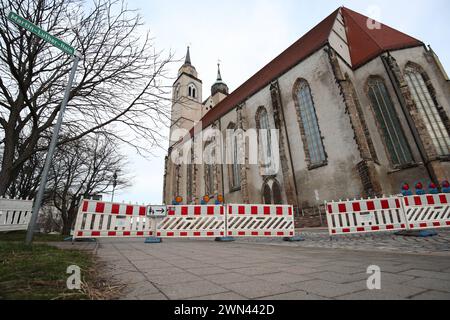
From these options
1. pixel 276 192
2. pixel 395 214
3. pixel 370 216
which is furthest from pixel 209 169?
pixel 395 214

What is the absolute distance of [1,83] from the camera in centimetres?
677

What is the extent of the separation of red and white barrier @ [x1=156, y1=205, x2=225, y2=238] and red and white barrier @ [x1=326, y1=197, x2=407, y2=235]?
3.61 meters

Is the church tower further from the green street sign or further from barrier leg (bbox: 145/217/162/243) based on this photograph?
the green street sign

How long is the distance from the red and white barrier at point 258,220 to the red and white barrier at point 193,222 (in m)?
0.34

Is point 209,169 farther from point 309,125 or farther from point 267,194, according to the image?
point 309,125

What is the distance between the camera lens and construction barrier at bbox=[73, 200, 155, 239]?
6.67 m

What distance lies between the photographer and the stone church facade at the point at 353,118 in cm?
1198

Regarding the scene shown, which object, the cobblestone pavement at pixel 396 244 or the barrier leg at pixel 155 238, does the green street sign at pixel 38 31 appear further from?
the cobblestone pavement at pixel 396 244

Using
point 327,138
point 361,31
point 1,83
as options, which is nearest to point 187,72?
point 361,31

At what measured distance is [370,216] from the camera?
260 inches

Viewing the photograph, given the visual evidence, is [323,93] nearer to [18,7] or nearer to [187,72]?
[18,7]

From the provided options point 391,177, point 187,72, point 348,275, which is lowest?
point 348,275

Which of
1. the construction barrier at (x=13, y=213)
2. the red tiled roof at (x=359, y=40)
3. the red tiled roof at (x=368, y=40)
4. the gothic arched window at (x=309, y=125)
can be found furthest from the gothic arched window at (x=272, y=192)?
the construction barrier at (x=13, y=213)
